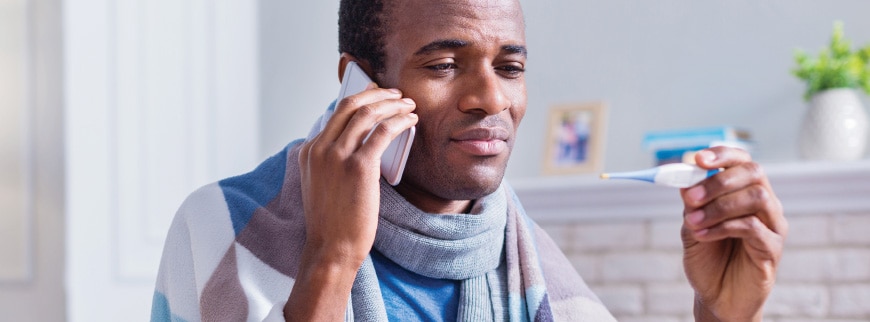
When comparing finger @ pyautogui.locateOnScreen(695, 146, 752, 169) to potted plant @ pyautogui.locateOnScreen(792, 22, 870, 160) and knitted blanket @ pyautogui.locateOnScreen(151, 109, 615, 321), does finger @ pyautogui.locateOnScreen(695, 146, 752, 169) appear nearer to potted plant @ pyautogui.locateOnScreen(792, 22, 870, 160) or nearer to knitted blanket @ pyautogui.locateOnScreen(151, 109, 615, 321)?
knitted blanket @ pyautogui.locateOnScreen(151, 109, 615, 321)

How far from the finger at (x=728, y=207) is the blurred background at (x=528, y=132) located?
4.54ft

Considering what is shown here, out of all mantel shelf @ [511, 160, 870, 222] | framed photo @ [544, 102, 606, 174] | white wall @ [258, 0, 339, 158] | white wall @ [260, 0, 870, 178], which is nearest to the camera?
mantel shelf @ [511, 160, 870, 222]

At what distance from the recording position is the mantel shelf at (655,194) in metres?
2.43

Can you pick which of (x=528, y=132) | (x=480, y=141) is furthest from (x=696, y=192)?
(x=528, y=132)

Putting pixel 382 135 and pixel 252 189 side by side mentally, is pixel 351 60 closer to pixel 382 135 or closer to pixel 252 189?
pixel 252 189

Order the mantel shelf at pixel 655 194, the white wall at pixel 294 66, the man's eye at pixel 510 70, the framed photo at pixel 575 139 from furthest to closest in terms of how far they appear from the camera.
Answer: the white wall at pixel 294 66
the framed photo at pixel 575 139
the mantel shelf at pixel 655 194
the man's eye at pixel 510 70

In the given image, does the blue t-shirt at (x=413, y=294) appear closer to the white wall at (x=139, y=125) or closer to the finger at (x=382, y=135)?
the finger at (x=382, y=135)

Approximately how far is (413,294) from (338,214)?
0.25 meters

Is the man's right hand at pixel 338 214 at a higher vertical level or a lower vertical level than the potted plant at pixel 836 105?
lower

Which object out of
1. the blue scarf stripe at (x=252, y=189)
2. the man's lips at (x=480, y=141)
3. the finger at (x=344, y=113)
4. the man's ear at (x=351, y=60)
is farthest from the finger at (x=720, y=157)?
the blue scarf stripe at (x=252, y=189)

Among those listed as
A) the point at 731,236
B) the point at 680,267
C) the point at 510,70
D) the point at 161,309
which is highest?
the point at 510,70

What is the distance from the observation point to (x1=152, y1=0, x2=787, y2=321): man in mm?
1192

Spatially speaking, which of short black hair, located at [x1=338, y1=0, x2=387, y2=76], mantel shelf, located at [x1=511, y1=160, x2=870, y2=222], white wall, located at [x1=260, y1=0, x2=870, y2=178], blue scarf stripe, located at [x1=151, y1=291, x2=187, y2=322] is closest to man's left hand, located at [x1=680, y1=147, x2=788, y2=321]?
short black hair, located at [x1=338, y1=0, x2=387, y2=76]

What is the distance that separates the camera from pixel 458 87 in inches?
50.1
